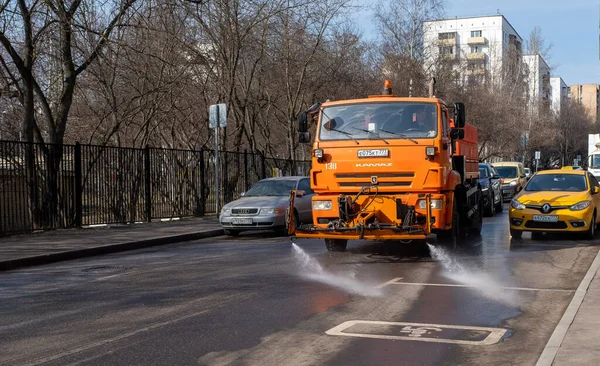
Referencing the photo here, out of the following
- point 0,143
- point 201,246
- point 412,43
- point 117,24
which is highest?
→ point 412,43

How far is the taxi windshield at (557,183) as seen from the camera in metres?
16.0

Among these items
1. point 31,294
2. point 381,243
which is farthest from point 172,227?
point 31,294

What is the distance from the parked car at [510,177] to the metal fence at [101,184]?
1343 centimetres

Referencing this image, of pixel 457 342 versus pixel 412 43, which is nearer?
pixel 457 342

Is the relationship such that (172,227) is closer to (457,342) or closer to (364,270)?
(364,270)

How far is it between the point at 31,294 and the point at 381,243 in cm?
807

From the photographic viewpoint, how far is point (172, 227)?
19.5m

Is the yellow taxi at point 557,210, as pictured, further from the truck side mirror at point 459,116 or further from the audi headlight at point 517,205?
the truck side mirror at point 459,116

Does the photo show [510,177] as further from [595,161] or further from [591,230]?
[591,230]

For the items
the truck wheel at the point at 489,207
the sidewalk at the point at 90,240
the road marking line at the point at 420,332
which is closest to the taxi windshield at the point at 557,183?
the truck wheel at the point at 489,207

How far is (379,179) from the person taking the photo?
→ 12.1 metres

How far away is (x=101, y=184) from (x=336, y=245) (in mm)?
8120

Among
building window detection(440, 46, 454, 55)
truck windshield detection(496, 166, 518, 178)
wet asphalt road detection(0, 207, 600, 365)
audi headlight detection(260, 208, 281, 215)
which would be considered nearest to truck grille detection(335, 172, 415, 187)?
wet asphalt road detection(0, 207, 600, 365)

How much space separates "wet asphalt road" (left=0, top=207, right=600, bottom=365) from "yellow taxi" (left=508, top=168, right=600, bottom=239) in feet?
3.49
